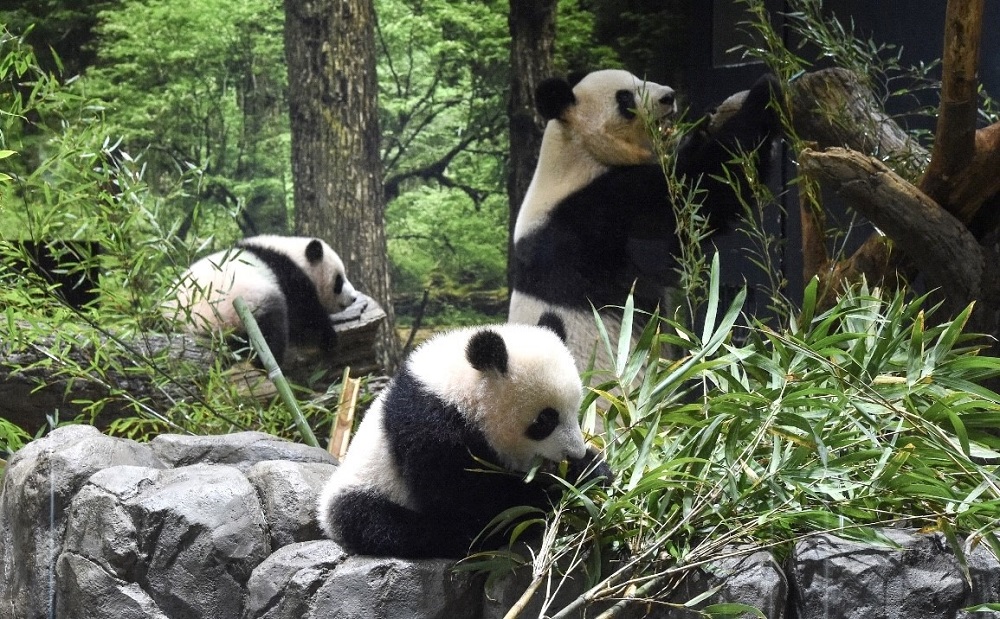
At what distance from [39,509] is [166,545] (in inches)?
19.7

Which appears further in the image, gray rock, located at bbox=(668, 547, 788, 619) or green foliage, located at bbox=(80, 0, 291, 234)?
green foliage, located at bbox=(80, 0, 291, 234)

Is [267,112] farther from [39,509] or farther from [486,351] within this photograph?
[486,351]

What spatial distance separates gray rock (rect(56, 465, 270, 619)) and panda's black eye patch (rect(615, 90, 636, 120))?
6.10ft

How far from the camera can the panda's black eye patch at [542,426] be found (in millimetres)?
2090

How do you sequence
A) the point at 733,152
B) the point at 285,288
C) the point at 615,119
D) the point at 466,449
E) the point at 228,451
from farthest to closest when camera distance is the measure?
the point at 285,288 < the point at 615,119 < the point at 733,152 < the point at 228,451 < the point at 466,449

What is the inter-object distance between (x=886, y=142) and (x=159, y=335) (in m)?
2.66

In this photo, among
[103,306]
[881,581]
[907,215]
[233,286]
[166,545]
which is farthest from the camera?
[233,286]

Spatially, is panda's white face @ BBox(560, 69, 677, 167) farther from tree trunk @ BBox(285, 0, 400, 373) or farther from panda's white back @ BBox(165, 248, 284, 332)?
panda's white back @ BBox(165, 248, 284, 332)

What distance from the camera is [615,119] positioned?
11.3 ft

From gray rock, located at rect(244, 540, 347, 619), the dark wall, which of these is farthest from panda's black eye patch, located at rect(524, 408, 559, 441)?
the dark wall

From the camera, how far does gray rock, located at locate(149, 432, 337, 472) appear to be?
9.35ft

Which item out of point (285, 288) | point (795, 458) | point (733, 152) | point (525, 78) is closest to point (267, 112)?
point (285, 288)

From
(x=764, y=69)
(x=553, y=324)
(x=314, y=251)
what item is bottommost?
(x=314, y=251)

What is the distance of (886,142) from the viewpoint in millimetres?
2916
